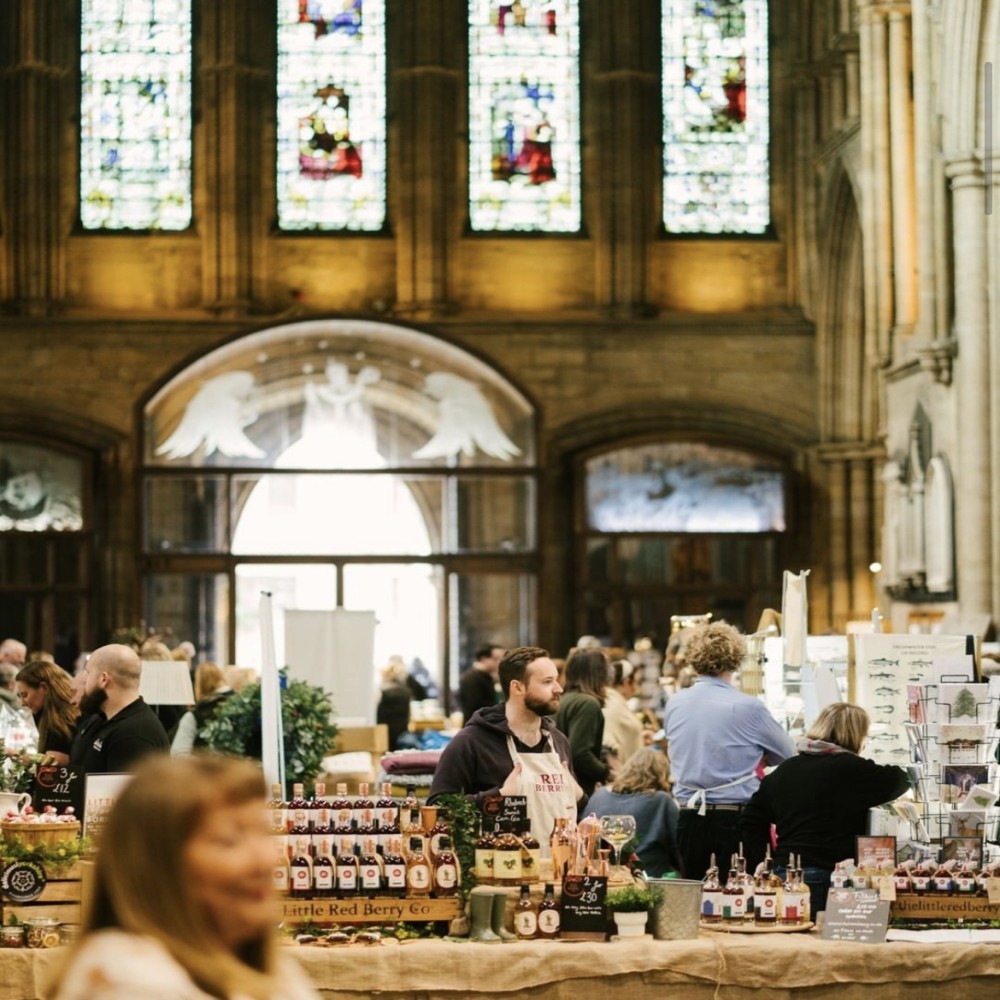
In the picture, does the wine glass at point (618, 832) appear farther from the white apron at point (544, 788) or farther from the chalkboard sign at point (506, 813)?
the chalkboard sign at point (506, 813)

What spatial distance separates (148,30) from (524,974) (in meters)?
19.3

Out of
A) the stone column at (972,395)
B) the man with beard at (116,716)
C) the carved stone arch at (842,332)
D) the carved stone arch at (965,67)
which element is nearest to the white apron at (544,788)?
the man with beard at (116,716)

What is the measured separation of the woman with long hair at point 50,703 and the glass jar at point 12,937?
211 cm

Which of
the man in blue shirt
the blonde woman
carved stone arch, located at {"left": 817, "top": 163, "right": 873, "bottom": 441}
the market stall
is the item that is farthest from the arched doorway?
the market stall

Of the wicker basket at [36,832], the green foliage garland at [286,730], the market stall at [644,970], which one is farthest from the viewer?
the green foliage garland at [286,730]

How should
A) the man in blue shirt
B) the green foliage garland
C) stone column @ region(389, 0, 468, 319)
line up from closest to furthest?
the man in blue shirt
the green foliage garland
stone column @ region(389, 0, 468, 319)

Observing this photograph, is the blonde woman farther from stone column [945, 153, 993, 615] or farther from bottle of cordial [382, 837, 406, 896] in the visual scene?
stone column [945, 153, 993, 615]

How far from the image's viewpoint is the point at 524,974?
590 centimetres

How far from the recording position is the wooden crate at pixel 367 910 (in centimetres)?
607

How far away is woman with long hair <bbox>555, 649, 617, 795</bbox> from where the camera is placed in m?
9.41

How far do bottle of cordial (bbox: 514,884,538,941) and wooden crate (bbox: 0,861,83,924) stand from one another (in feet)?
4.05

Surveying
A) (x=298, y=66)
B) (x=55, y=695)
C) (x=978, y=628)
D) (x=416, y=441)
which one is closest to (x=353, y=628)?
(x=978, y=628)

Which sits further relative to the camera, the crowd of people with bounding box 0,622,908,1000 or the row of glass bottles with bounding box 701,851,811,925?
the row of glass bottles with bounding box 701,851,811,925

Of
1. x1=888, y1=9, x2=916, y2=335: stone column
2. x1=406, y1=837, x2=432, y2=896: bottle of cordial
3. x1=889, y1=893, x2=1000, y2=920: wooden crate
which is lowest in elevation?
x1=889, y1=893, x2=1000, y2=920: wooden crate
